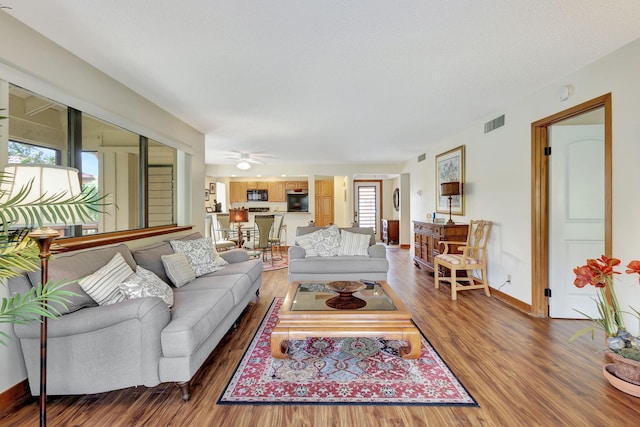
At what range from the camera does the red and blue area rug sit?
1.83m

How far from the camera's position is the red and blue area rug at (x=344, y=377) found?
1.83 meters

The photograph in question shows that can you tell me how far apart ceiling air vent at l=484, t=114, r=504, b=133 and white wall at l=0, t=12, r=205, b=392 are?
4.23 m

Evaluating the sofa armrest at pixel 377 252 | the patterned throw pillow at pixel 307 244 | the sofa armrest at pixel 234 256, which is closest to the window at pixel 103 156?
the sofa armrest at pixel 234 256

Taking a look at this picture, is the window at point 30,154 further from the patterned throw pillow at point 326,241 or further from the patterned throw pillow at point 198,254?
the patterned throw pillow at point 326,241

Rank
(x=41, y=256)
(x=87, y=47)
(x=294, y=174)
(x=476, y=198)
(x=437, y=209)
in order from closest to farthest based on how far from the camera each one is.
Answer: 1. (x=41, y=256)
2. (x=87, y=47)
3. (x=476, y=198)
4. (x=437, y=209)
5. (x=294, y=174)

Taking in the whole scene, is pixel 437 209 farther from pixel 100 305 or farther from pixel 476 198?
pixel 100 305

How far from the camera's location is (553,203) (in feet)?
10.2

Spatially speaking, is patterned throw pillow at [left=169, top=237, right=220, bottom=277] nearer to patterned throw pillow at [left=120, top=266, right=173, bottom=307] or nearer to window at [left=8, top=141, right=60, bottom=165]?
patterned throw pillow at [left=120, top=266, right=173, bottom=307]

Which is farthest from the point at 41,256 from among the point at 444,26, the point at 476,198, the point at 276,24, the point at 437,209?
the point at 437,209

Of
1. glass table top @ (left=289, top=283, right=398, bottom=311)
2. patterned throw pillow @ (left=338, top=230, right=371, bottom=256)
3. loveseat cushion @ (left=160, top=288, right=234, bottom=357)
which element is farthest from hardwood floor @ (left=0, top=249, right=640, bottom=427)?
patterned throw pillow @ (left=338, top=230, right=371, bottom=256)

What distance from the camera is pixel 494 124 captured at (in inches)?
152

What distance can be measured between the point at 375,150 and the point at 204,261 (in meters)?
4.22

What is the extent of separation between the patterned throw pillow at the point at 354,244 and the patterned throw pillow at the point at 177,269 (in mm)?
2083

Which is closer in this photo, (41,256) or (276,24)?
(41,256)
